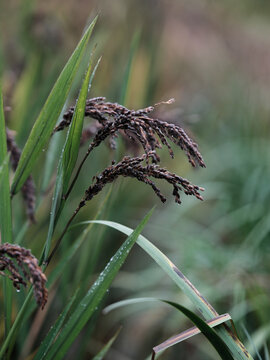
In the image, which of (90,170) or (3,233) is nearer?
(3,233)

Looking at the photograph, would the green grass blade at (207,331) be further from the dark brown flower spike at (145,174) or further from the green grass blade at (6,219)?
the green grass blade at (6,219)

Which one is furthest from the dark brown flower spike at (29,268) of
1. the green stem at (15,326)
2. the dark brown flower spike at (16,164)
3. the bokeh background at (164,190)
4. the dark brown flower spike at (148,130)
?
the bokeh background at (164,190)

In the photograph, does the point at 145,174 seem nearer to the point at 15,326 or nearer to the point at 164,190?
the point at 15,326

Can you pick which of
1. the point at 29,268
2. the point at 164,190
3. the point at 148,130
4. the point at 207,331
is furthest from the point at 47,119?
the point at 164,190

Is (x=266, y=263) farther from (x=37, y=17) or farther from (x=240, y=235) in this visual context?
(x=37, y=17)

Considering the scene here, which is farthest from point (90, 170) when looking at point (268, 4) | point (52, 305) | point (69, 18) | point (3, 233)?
point (268, 4)

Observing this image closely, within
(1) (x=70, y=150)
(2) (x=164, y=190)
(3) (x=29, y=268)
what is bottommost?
(2) (x=164, y=190)

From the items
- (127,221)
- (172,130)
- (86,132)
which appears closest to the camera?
(172,130)
